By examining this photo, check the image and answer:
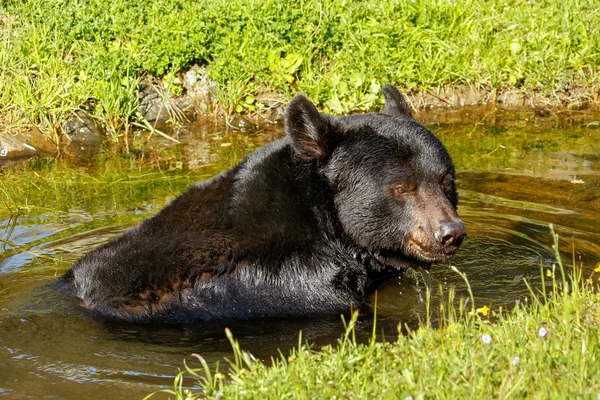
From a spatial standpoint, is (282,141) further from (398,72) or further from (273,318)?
(398,72)

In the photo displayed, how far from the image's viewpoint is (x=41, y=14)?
12047 millimetres

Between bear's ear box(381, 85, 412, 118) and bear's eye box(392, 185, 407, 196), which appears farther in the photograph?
bear's ear box(381, 85, 412, 118)

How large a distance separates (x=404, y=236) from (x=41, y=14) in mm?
7525

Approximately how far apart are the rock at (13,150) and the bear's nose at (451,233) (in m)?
6.06

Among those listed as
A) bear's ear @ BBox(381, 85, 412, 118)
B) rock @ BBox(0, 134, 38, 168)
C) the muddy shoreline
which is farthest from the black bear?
the muddy shoreline

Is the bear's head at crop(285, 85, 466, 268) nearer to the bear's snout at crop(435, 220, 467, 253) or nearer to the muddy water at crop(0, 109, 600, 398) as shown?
the bear's snout at crop(435, 220, 467, 253)

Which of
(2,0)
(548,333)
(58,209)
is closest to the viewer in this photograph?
(548,333)

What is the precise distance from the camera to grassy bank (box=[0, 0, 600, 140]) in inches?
448

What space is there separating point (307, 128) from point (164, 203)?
123 inches

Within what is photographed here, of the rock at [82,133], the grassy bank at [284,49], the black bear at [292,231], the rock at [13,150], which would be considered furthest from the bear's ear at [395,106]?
the rock at [13,150]

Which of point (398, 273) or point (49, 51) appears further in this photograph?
point (49, 51)

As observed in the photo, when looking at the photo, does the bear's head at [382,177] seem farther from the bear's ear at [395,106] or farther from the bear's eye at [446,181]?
the bear's ear at [395,106]

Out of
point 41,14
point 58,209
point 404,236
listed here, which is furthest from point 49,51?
point 404,236

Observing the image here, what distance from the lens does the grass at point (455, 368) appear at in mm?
4016
